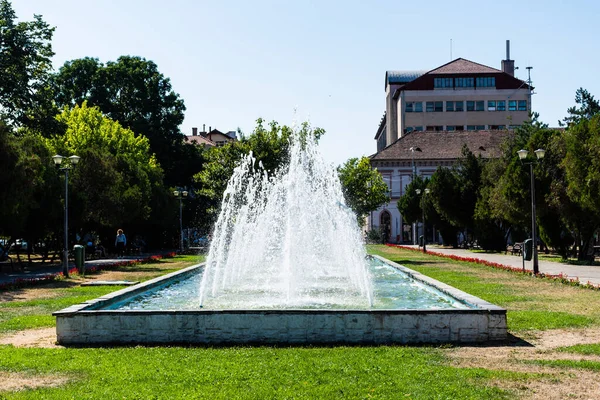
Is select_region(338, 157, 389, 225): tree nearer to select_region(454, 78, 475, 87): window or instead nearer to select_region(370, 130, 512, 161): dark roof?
select_region(370, 130, 512, 161): dark roof

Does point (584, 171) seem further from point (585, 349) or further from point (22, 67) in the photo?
point (22, 67)

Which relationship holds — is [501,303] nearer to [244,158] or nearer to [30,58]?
[244,158]

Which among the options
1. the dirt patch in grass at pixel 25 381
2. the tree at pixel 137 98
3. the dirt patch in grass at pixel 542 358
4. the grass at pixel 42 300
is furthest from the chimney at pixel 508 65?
the dirt patch in grass at pixel 25 381

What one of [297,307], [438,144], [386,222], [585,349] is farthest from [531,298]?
[386,222]

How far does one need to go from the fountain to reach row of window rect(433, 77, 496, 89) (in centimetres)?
6129

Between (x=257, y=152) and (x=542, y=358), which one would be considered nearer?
(x=542, y=358)

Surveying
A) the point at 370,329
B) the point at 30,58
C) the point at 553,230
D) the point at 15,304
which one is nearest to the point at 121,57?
the point at 30,58

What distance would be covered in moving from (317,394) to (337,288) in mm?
9298

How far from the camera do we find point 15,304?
1511 centimetres

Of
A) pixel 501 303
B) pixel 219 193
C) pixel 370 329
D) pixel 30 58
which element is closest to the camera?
pixel 370 329

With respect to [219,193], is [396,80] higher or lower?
higher

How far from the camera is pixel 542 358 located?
8641mm

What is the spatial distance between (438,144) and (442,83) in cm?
1135

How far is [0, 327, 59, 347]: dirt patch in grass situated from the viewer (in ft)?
32.8
